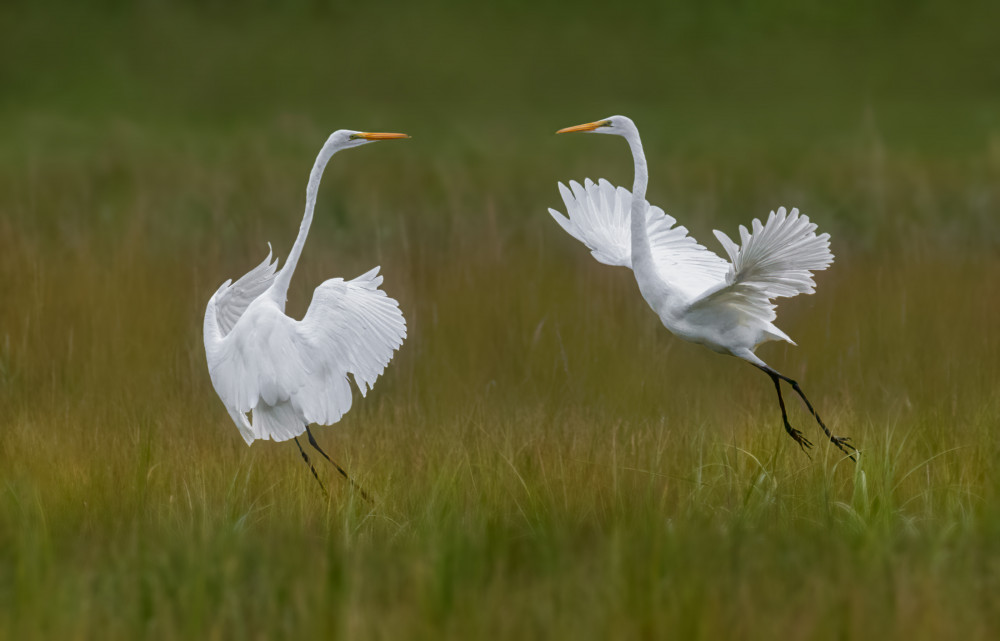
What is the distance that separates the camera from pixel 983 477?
3.57m

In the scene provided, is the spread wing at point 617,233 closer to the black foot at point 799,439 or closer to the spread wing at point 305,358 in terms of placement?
the black foot at point 799,439

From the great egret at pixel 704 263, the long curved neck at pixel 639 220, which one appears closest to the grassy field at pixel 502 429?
the great egret at pixel 704 263

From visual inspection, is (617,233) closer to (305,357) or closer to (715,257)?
(715,257)

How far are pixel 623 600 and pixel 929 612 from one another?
0.64 m

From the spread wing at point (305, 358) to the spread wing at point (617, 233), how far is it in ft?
2.84

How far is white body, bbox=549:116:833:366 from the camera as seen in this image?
3.48 meters

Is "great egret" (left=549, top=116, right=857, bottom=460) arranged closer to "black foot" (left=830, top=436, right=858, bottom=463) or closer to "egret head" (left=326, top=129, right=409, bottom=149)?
"black foot" (left=830, top=436, right=858, bottom=463)

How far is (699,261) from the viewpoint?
14.9ft

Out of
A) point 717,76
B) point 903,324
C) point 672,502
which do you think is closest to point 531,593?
point 672,502

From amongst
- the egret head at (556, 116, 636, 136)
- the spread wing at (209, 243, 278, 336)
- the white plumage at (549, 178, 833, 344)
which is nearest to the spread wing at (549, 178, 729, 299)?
the white plumage at (549, 178, 833, 344)

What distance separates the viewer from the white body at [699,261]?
3485 millimetres

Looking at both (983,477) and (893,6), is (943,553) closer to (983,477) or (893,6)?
(983,477)

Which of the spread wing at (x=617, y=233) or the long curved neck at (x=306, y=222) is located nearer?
the long curved neck at (x=306, y=222)

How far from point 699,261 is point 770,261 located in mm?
994
